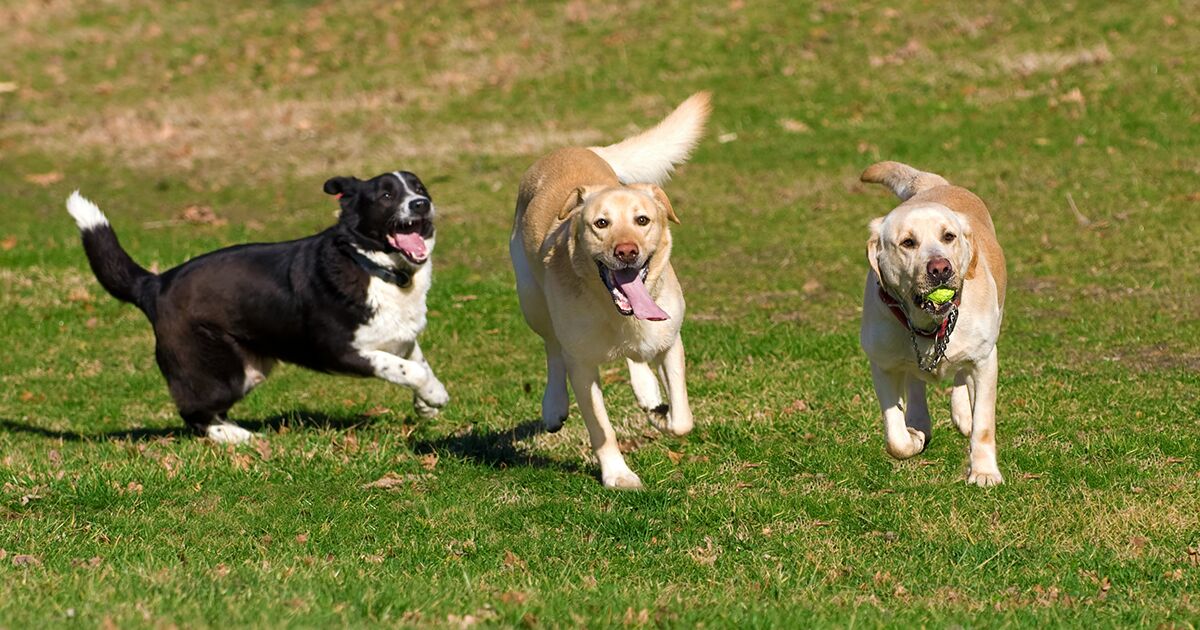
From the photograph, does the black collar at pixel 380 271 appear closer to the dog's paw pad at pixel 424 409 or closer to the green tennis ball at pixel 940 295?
the dog's paw pad at pixel 424 409

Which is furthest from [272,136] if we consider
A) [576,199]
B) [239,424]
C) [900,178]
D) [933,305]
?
[933,305]

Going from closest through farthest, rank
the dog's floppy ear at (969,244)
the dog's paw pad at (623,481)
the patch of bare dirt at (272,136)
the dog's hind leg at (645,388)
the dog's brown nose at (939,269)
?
the dog's brown nose at (939,269)
the dog's floppy ear at (969,244)
the dog's paw pad at (623,481)
the dog's hind leg at (645,388)
the patch of bare dirt at (272,136)

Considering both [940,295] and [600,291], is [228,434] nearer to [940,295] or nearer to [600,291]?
[600,291]

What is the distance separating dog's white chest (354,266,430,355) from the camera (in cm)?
893

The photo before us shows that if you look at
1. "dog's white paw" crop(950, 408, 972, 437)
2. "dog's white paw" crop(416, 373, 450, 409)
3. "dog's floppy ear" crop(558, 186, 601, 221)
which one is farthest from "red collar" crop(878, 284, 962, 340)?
"dog's white paw" crop(416, 373, 450, 409)

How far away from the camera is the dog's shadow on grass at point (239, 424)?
9.49m

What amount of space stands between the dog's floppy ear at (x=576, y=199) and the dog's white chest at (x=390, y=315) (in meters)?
1.85

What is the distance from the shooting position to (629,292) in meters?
6.96

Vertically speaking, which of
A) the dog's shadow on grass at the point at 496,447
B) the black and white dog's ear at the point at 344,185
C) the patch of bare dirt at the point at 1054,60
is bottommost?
the patch of bare dirt at the point at 1054,60

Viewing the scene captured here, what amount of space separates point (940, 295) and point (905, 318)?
1.30 feet

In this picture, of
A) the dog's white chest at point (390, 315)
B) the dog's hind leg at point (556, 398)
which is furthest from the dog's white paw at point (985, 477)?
the dog's white chest at point (390, 315)

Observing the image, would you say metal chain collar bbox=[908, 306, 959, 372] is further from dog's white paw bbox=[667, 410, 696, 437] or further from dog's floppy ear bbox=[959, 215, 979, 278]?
dog's white paw bbox=[667, 410, 696, 437]

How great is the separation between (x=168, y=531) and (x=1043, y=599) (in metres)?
3.83

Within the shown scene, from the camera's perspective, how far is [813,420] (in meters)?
8.47
